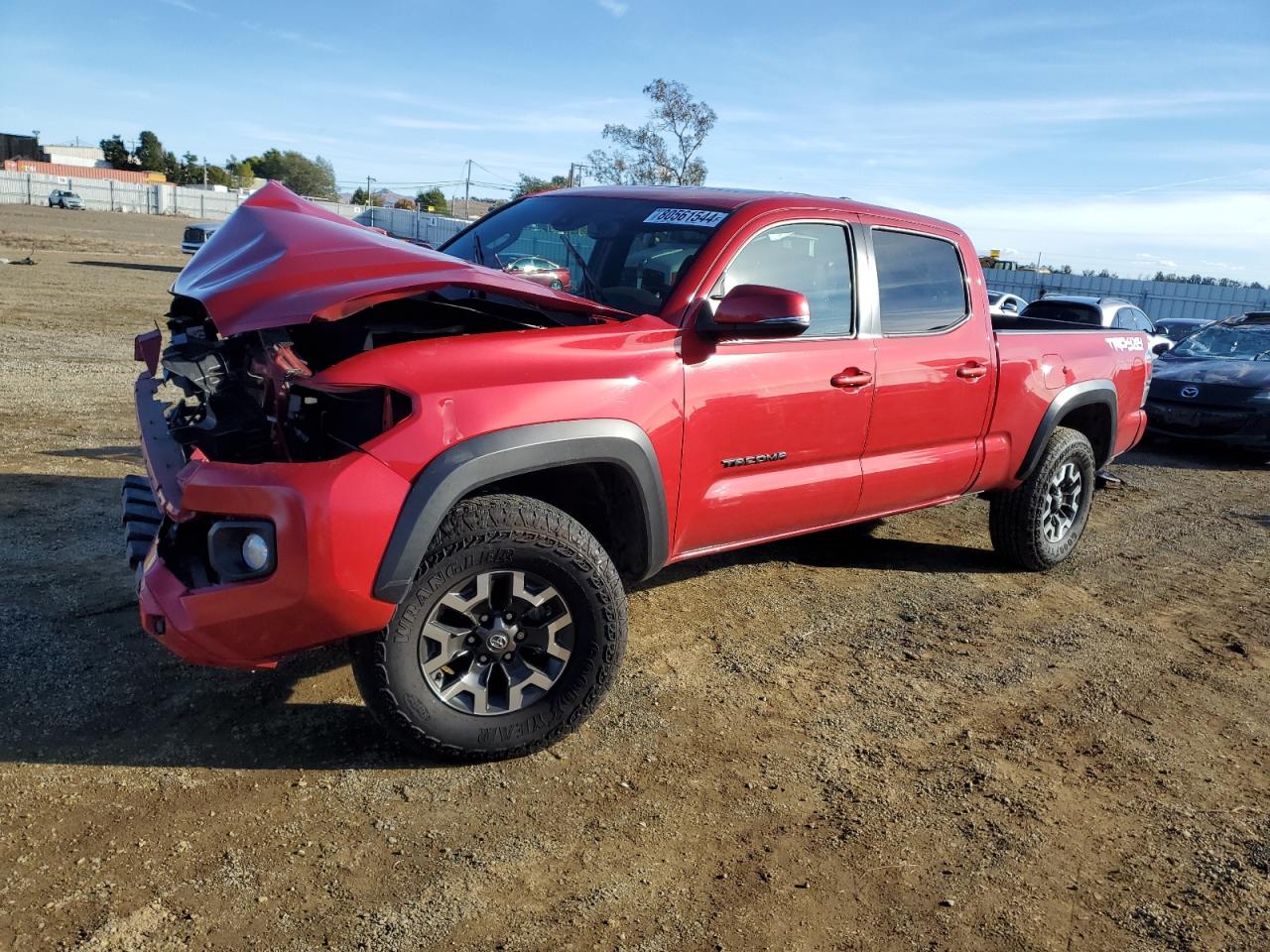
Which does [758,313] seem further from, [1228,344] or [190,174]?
[190,174]

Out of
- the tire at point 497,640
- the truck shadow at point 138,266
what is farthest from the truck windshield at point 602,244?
the truck shadow at point 138,266

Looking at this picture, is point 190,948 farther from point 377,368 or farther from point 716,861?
point 377,368

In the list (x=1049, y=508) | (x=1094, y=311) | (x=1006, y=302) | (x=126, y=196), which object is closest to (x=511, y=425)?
(x=1049, y=508)

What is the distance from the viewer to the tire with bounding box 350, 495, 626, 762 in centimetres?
300

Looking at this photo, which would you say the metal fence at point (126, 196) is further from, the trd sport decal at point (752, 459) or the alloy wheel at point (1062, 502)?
the trd sport decal at point (752, 459)

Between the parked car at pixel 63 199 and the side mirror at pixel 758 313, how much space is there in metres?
62.1

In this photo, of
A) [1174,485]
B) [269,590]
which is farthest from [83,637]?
[1174,485]

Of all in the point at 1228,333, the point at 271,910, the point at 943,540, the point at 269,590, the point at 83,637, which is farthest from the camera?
the point at 1228,333

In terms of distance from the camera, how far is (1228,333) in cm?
1155

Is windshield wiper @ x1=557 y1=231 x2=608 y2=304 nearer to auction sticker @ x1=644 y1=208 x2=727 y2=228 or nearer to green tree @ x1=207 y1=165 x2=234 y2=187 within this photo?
auction sticker @ x1=644 y1=208 x2=727 y2=228

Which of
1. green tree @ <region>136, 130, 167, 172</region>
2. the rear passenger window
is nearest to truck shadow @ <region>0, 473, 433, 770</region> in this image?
the rear passenger window

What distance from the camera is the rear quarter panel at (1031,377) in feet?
16.6

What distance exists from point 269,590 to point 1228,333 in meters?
12.1

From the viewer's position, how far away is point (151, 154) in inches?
3718
